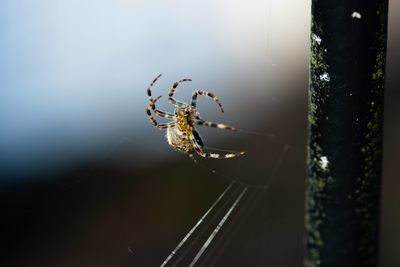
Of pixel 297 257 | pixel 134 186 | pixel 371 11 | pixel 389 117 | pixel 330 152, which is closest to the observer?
pixel 371 11

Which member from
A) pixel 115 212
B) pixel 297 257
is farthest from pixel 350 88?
pixel 115 212

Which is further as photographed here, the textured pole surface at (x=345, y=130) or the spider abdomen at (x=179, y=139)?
the spider abdomen at (x=179, y=139)

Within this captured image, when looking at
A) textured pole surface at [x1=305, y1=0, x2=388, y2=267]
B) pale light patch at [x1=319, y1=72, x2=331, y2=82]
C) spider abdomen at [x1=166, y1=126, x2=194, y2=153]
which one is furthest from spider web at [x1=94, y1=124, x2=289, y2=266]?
pale light patch at [x1=319, y1=72, x2=331, y2=82]

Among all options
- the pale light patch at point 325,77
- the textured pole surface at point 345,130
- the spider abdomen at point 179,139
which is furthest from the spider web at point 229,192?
the pale light patch at point 325,77

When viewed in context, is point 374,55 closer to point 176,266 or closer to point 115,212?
point 176,266

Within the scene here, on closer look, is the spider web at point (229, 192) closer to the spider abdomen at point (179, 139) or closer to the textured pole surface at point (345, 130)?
the spider abdomen at point (179, 139)

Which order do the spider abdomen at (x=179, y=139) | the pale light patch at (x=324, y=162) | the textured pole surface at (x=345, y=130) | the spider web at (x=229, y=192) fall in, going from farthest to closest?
the spider web at (x=229, y=192), the spider abdomen at (x=179, y=139), the pale light patch at (x=324, y=162), the textured pole surface at (x=345, y=130)

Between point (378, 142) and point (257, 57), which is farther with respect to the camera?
point (257, 57)

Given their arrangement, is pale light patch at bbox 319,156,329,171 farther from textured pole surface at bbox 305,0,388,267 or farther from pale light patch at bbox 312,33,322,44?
pale light patch at bbox 312,33,322,44

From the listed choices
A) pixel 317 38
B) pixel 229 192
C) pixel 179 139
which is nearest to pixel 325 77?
pixel 317 38
